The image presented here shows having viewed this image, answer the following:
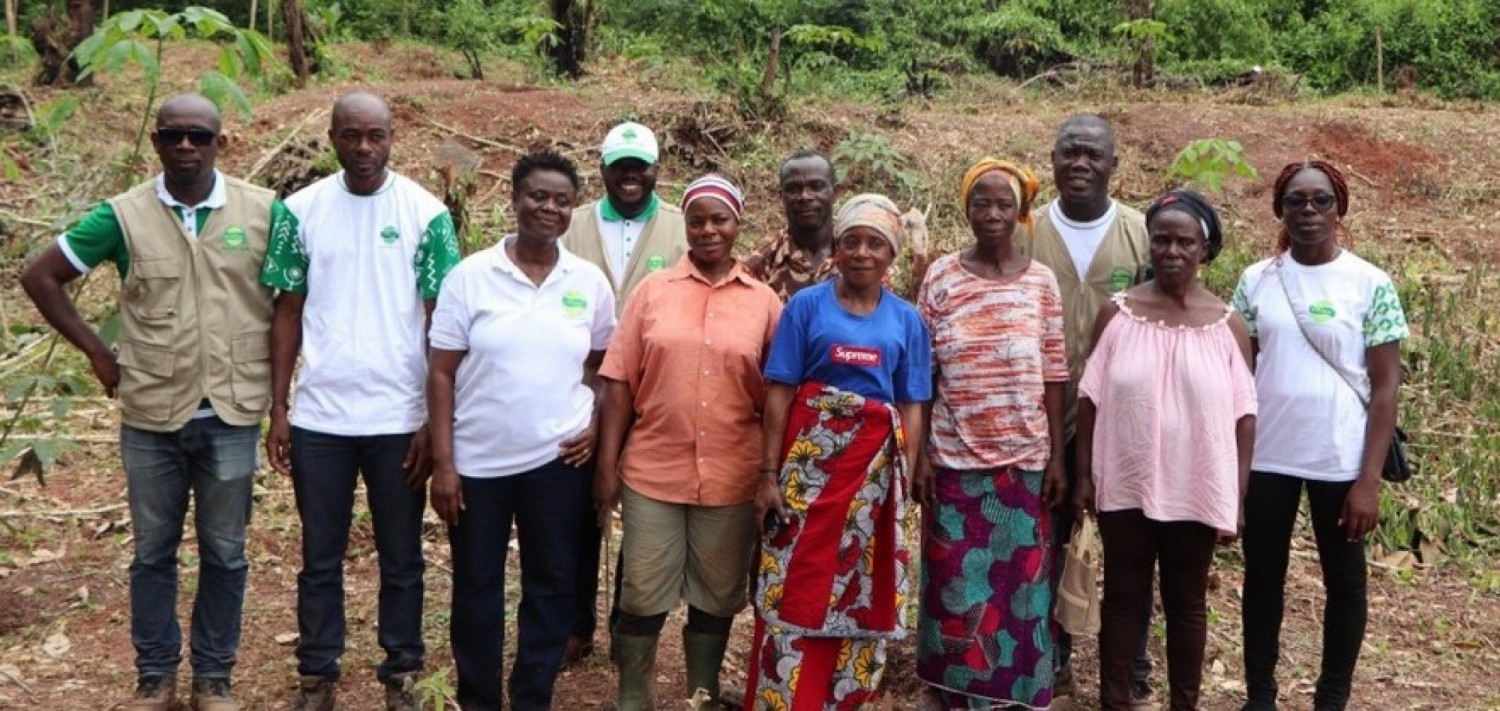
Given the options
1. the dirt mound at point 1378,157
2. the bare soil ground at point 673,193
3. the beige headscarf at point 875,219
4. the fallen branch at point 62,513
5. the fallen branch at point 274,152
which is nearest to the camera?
the beige headscarf at point 875,219

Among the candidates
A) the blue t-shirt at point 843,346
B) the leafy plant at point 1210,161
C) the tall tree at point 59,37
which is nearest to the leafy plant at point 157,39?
the blue t-shirt at point 843,346

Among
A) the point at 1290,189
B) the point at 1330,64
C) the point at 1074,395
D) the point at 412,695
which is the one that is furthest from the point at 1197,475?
the point at 1330,64

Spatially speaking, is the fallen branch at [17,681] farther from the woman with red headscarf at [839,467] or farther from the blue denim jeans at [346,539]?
the woman with red headscarf at [839,467]

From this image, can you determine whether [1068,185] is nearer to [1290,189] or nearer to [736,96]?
[1290,189]

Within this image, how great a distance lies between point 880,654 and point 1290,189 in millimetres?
1673

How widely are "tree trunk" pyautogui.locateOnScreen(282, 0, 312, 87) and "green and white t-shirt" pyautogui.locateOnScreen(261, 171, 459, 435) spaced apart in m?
9.62

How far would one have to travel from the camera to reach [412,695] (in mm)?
3854

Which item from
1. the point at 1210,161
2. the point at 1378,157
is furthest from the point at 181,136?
the point at 1378,157

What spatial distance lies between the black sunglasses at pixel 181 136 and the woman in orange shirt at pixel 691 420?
1.18 m

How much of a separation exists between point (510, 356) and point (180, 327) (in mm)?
891

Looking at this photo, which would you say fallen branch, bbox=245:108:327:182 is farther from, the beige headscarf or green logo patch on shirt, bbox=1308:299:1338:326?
green logo patch on shirt, bbox=1308:299:1338:326

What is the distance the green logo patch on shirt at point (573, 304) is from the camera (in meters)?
3.62

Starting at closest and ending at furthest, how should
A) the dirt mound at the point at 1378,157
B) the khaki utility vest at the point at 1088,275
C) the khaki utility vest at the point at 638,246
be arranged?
the khaki utility vest at the point at 1088,275, the khaki utility vest at the point at 638,246, the dirt mound at the point at 1378,157

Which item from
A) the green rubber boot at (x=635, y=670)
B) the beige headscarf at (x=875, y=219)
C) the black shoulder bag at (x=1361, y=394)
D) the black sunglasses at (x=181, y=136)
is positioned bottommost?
the green rubber boot at (x=635, y=670)
